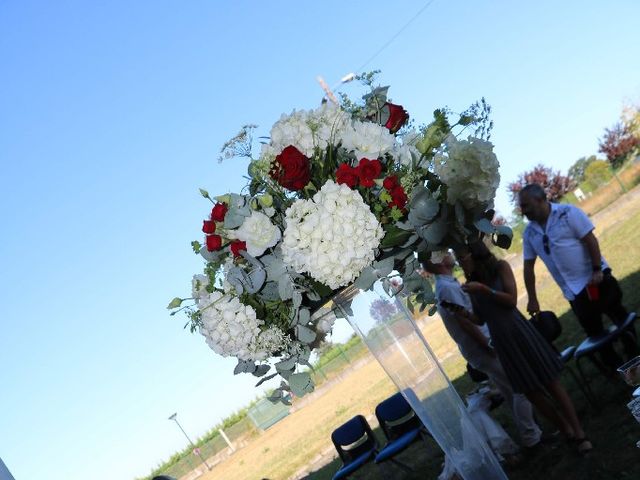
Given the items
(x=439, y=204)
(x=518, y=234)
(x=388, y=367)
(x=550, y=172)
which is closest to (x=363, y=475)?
(x=388, y=367)

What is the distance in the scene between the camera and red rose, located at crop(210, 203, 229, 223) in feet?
9.50

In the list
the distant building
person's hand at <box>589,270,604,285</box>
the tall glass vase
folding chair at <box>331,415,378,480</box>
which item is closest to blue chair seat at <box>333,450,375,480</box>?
folding chair at <box>331,415,378,480</box>

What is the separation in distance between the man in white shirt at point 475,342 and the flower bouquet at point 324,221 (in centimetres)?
307

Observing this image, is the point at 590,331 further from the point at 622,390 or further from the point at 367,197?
the point at 367,197

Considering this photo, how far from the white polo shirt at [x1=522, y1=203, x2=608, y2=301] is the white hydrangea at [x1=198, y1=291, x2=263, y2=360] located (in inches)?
167

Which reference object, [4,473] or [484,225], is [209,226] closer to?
[484,225]

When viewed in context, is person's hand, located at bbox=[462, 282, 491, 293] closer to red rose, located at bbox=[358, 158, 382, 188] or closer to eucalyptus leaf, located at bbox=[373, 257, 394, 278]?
eucalyptus leaf, located at bbox=[373, 257, 394, 278]

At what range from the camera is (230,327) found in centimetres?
291

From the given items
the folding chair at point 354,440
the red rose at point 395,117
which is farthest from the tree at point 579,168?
the red rose at point 395,117

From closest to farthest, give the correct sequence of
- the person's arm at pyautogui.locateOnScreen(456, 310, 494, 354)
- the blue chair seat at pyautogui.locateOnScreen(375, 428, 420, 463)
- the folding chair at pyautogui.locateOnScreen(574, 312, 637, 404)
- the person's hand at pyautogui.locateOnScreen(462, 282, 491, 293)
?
the person's hand at pyautogui.locateOnScreen(462, 282, 491, 293) → the folding chair at pyautogui.locateOnScreen(574, 312, 637, 404) → the person's arm at pyautogui.locateOnScreen(456, 310, 494, 354) → the blue chair seat at pyautogui.locateOnScreen(375, 428, 420, 463)

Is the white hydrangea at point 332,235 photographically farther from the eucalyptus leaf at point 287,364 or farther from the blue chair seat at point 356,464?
the blue chair seat at point 356,464

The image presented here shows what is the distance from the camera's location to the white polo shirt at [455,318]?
20.2 feet

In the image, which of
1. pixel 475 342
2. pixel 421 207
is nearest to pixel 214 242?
pixel 421 207

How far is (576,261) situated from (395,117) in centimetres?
393
